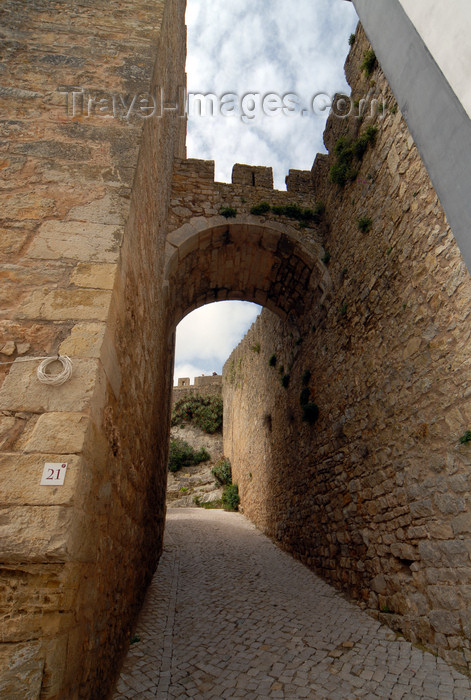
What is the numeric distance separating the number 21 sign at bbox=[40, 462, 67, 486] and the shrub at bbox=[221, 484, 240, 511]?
12.2 meters

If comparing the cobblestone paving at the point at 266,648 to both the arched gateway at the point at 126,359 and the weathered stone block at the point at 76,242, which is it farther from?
the weathered stone block at the point at 76,242

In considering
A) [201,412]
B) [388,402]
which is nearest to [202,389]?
[201,412]

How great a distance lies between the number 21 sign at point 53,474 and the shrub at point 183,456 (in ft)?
50.8

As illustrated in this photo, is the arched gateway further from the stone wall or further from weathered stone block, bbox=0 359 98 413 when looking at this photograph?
the stone wall

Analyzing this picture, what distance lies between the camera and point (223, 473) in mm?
14961

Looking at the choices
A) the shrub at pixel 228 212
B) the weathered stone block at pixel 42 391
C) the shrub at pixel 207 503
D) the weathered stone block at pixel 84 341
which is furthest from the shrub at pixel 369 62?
the shrub at pixel 207 503

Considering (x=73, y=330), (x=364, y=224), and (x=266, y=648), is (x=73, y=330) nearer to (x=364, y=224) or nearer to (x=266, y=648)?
(x=266, y=648)

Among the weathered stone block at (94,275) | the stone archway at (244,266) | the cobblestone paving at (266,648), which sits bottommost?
the cobblestone paving at (266,648)

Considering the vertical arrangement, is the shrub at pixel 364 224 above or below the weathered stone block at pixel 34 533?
above

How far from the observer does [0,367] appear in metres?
1.87

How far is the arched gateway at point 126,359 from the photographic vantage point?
165 cm

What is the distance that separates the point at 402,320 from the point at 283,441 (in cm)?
477

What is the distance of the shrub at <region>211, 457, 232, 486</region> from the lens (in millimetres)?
14797

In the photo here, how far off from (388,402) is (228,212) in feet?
13.9
